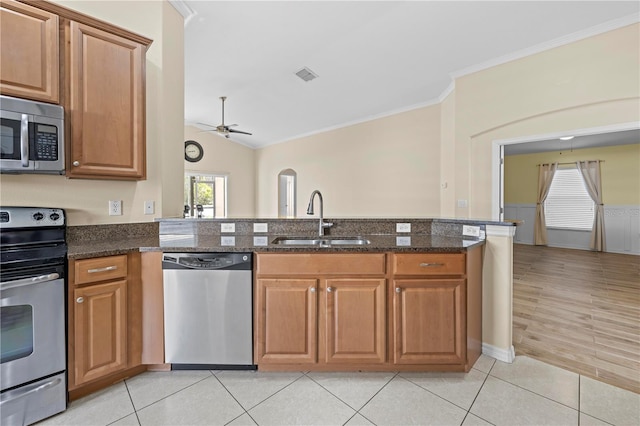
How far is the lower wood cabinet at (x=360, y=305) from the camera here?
1887 millimetres

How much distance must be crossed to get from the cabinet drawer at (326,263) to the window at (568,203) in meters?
7.74

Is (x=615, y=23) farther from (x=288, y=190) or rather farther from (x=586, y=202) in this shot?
(x=288, y=190)

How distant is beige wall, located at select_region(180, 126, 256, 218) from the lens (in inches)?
289

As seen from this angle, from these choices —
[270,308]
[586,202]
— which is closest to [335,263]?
[270,308]

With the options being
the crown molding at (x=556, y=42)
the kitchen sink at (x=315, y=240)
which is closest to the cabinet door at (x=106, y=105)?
the kitchen sink at (x=315, y=240)

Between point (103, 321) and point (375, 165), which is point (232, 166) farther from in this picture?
point (103, 321)

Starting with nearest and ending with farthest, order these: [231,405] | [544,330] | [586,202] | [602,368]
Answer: [231,405] < [602,368] < [544,330] < [586,202]

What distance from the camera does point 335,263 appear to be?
1.88 metres

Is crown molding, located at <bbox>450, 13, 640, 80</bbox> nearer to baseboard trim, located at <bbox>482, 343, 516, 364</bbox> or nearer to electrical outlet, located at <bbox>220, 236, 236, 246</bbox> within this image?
baseboard trim, located at <bbox>482, 343, 516, 364</bbox>

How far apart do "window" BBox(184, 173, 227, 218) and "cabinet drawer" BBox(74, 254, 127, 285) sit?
18.5 feet

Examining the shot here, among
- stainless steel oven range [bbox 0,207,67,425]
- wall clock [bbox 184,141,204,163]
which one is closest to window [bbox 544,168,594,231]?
wall clock [bbox 184,141,204,163]

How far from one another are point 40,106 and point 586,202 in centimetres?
953

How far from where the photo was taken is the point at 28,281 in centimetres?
149

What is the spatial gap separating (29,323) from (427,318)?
2273 mm
